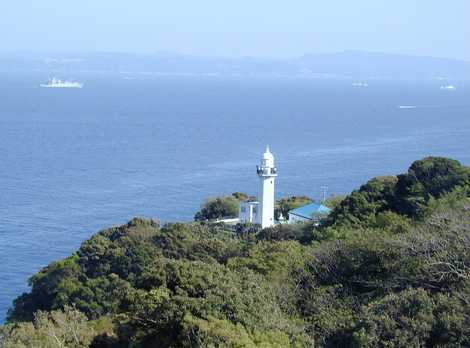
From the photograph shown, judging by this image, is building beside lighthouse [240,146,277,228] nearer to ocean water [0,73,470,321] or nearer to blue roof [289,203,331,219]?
blue roof [289,203,331,219]

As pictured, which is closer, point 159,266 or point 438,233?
→ point 159,266

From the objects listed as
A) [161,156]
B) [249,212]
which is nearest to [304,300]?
[249,212]

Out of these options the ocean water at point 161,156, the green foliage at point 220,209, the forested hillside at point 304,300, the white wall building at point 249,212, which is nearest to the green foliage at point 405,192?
the forested hillside at point 304,300

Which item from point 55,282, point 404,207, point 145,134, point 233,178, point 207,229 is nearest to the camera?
point 55,282

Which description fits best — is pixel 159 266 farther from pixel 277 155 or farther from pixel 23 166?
pixel 277 155

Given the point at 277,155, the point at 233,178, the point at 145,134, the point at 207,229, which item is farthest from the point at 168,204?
the point at 145,134

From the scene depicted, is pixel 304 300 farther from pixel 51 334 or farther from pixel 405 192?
pixel 405 192

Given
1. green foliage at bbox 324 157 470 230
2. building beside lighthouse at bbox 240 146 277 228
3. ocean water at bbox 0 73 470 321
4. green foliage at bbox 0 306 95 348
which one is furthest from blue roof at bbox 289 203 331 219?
green foliage at bbox 0 306 95 348
